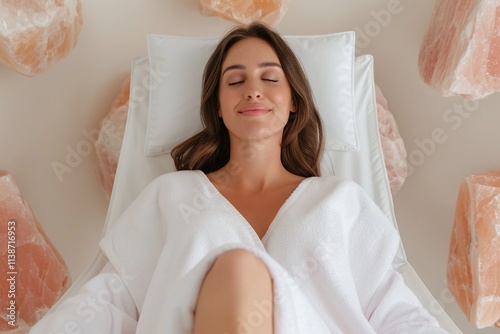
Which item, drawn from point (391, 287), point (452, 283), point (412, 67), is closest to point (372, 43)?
point (412, 67)

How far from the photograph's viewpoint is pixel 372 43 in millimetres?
2051

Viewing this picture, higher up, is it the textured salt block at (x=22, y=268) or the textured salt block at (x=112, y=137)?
the textured salt block at (x=112, y=137)

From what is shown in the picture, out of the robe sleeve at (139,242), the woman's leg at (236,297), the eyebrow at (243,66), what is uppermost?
the eyebrow at (243,66)

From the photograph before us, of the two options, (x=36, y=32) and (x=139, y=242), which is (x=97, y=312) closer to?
(x=139, y=242)

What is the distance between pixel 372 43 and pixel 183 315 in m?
1.31

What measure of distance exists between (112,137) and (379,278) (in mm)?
916

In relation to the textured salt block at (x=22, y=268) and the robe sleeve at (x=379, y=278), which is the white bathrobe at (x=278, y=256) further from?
the textured salt block at (x=22, y=268)

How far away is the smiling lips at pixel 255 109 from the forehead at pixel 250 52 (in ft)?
0.43

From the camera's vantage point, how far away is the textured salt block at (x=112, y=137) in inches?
73.3

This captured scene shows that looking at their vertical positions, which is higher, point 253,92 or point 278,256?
point 253,92

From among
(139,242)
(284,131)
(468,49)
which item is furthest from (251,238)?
(468,49)

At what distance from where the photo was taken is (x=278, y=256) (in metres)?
Answer: 1.33

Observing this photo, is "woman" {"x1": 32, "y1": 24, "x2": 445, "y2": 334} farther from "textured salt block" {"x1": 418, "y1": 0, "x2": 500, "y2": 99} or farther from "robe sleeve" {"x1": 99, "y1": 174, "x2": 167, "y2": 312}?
"textured salt block" {"x1": 418, "y1": 0, "x2": 500, "y2": 99}

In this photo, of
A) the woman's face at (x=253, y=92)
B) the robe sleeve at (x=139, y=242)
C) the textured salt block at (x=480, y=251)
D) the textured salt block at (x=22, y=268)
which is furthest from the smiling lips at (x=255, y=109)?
the textured salt block at (x=22, y=268)
